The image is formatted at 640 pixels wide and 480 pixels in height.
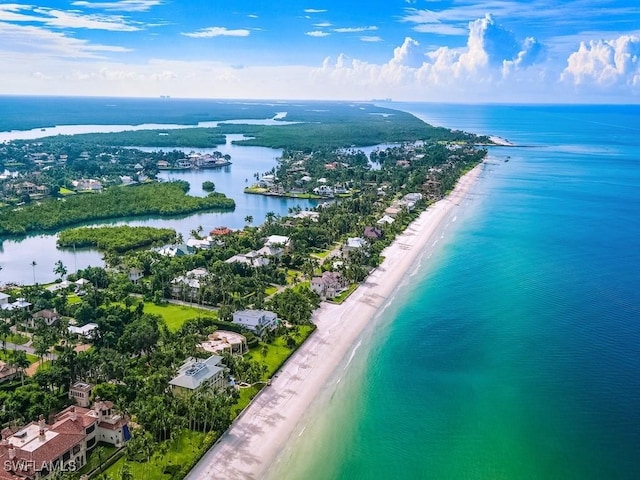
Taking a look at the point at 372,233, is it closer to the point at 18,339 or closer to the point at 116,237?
the point at 116,237

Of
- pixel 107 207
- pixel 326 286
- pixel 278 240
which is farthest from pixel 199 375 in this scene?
pixel 107 207

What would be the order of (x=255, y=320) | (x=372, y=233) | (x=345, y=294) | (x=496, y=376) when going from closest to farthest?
(x=496, y=376)
(x=255, y=320)
(x=345, y=294)
(x=372, y=233)

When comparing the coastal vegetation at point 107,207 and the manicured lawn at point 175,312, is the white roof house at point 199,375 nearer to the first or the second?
the manicured lawn at point 175,312

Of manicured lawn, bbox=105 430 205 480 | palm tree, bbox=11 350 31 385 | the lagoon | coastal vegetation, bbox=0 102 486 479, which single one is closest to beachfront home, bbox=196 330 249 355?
coastal vegetation, bbox=0 102 486 479

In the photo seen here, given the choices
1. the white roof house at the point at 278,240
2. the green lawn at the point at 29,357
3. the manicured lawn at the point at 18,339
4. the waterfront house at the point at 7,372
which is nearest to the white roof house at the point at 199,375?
the waterfront house at the point at 7,372

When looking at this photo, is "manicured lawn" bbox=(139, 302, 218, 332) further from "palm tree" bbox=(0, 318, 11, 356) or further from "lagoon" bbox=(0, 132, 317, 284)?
"lagoon" bbox=(0, 132, 317, 284)

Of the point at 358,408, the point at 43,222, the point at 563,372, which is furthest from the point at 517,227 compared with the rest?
the point at 43,222
